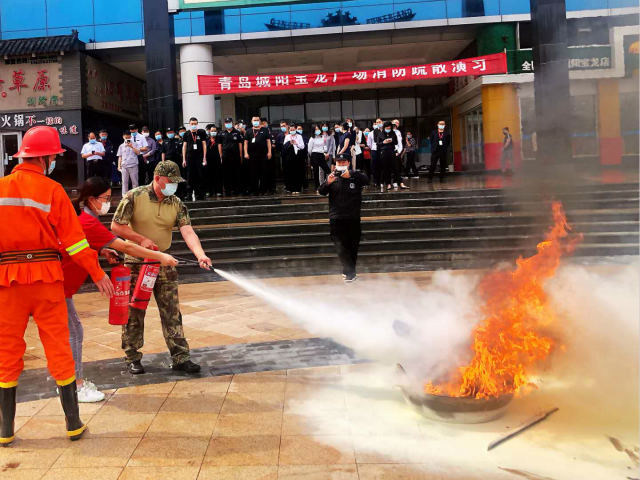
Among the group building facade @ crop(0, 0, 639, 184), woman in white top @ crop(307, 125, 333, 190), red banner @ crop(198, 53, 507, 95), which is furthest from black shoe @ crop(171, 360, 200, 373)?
red banner @ crop(198, 53, 507, 95)

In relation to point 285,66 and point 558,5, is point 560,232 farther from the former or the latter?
point 285,66

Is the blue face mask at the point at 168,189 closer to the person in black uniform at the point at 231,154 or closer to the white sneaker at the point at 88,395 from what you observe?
the white sneaker at the point at 88,395

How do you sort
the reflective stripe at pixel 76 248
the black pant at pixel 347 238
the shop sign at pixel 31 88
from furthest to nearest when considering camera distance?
the shop sign at pixel 31 88, the black pant at pixel 347 238, the reflective stripe at pixel 76 248

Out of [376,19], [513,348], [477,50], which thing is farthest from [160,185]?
[477,50]

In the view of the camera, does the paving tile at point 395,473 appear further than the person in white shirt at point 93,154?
No

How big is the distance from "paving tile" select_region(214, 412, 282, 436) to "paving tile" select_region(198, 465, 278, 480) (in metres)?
0.47

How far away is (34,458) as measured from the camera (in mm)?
3498

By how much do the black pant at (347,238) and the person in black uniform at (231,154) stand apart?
5815mm

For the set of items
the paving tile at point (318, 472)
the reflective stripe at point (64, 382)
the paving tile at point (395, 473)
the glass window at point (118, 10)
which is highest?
the glass window at point (118, 10)

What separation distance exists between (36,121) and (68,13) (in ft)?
13.5

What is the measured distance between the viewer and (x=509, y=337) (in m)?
4.08

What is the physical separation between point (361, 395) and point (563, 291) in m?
2.46

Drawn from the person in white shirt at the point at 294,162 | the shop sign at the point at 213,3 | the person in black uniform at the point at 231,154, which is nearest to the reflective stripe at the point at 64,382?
the person in black uniform at the point at 231,154

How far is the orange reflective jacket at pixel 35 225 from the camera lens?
3.58 m
